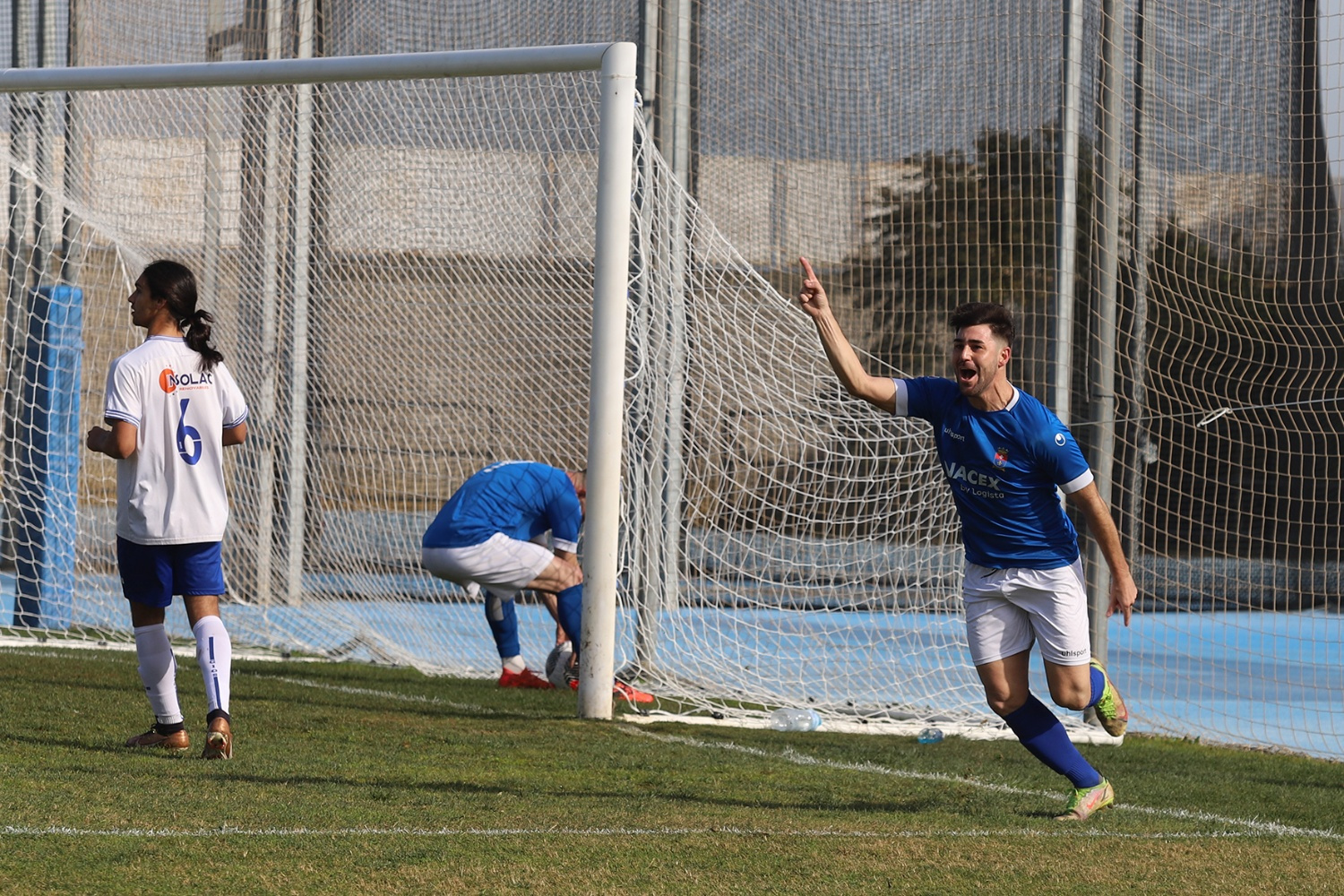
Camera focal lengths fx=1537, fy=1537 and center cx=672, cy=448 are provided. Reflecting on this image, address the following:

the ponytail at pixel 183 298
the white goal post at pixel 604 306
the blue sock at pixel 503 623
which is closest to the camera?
the ponytail at pixel 183 298

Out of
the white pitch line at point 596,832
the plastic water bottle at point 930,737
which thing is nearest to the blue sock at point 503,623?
the plastic water bottle at point 930,737

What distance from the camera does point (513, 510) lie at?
844 centimetres

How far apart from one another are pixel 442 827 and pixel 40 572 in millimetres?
6809

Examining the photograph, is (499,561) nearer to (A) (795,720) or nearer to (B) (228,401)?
(A) (795,720)

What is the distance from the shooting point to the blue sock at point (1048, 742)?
5160mm

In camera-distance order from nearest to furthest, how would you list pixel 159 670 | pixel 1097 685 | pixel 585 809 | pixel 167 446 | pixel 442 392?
pixel 585 809
pixel 1097 685
pixel 167 446
pixel 159 670
pixel 442 392

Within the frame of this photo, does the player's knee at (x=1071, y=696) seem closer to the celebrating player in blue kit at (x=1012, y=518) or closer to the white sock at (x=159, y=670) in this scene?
the celebrating player in blue kit at (x=1012, y=518)

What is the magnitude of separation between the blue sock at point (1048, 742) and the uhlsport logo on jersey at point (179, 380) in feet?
10.1

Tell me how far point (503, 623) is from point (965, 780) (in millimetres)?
3407

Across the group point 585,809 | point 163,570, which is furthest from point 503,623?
point 585,809

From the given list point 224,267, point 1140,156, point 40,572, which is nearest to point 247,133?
point 224,267

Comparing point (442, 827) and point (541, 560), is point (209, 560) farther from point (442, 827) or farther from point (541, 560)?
point (541, 560)

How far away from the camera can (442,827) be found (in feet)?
14.5

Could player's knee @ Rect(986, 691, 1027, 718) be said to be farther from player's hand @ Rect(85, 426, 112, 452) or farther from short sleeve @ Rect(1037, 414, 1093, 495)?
player's hand @ Rect(85, 426, 112, 452)
